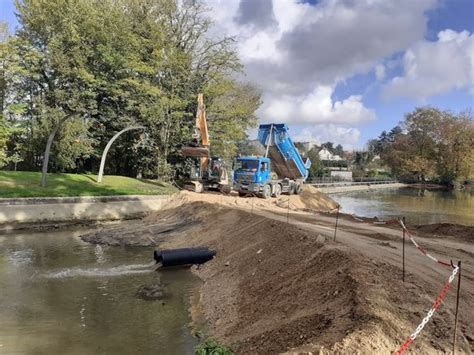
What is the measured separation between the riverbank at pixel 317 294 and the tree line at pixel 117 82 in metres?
23.2

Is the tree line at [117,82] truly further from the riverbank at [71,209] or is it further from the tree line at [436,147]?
the tree line at [436,147]

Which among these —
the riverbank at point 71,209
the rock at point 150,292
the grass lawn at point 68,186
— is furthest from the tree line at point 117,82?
the rock at point 150,292

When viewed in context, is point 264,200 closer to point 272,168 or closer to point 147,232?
point 272,168

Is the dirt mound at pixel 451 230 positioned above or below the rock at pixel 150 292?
above

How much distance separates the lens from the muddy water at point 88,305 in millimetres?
8047

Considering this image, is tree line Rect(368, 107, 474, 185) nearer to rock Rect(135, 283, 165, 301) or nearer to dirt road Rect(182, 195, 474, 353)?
dirt road Rect(182, 195, 474, 353)

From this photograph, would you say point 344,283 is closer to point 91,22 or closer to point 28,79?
point 91,22

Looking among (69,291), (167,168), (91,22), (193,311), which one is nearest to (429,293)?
(193,311)

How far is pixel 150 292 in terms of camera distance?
11148 mm

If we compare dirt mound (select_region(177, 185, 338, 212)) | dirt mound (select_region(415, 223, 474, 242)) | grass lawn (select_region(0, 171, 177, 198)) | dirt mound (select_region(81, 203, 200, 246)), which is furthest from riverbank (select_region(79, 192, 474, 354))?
grass lawn (select_region(0, 171, 177, 198))

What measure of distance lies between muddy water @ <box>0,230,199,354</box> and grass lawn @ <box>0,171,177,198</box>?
8.15 m

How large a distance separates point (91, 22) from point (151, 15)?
5267 mm

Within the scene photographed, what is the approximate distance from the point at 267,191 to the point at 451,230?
44.3 ft

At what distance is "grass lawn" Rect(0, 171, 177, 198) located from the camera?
23923mm
